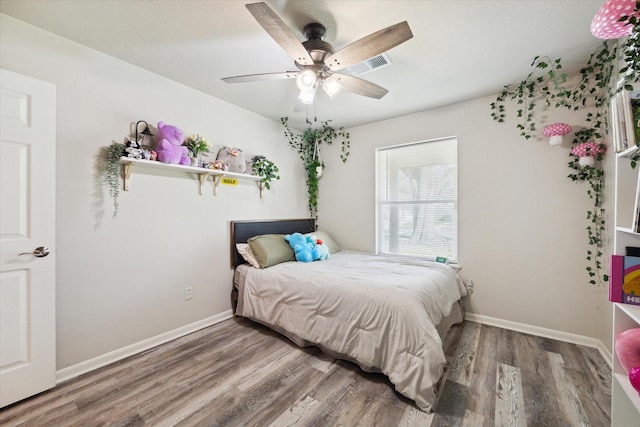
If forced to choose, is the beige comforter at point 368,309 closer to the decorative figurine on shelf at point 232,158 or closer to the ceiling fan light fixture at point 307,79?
the decorative figurine on shelf at point 232,158

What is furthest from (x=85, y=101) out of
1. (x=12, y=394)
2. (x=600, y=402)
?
(x=600, y=402)

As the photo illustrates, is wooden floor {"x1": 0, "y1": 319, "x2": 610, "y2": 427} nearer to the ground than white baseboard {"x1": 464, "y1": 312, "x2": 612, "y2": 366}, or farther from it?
nearer to the ground

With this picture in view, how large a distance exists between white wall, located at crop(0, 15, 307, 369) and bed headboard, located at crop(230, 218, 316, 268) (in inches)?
3.6

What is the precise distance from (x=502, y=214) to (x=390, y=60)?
1933 millimetres

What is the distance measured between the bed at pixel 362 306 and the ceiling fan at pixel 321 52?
5.01 feet

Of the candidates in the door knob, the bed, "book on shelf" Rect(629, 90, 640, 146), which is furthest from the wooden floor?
"book on shelf" Rect(629, 90, 640, 146)

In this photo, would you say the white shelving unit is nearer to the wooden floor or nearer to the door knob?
the wooden floor

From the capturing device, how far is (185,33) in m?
1.78

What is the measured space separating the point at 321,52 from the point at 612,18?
145 cm

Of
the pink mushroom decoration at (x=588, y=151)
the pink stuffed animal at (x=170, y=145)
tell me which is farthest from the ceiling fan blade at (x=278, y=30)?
the pink mushroom decoration at (x=588, y=151)

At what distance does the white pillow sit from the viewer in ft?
9.06

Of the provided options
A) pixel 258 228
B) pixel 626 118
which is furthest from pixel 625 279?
pixel 258 228

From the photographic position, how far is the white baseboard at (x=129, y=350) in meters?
1.82

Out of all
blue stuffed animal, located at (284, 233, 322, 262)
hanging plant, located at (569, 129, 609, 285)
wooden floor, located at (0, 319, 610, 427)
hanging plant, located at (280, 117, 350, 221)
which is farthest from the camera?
hanging plant, located at (280, 117, 350, 221)
